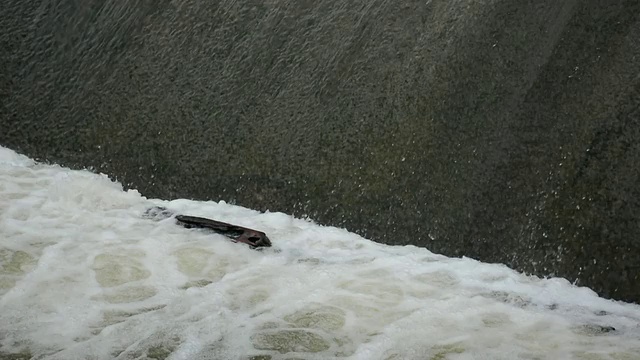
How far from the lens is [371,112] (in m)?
3.79

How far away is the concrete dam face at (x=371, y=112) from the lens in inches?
129

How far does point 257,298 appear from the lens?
297cm

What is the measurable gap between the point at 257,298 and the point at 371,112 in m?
1.28

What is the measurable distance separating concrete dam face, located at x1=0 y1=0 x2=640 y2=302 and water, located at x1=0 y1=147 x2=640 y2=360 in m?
0.18

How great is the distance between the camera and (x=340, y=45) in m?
4.00

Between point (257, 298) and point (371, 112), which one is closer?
point (257, 298)

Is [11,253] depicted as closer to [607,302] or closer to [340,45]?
[340,45]

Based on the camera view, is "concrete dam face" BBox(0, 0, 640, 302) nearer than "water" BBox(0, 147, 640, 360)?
No

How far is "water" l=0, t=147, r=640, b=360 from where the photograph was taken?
2592 mm

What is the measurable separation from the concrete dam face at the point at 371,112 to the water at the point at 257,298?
0.18 m

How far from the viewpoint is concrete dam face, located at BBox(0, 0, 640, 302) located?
3283 mm

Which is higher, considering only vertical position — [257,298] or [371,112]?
[371,112]

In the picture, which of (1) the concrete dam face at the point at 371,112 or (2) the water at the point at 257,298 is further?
(1) the concrete dam face at the point at 371,112

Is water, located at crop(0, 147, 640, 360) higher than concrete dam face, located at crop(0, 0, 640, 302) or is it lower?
lower
